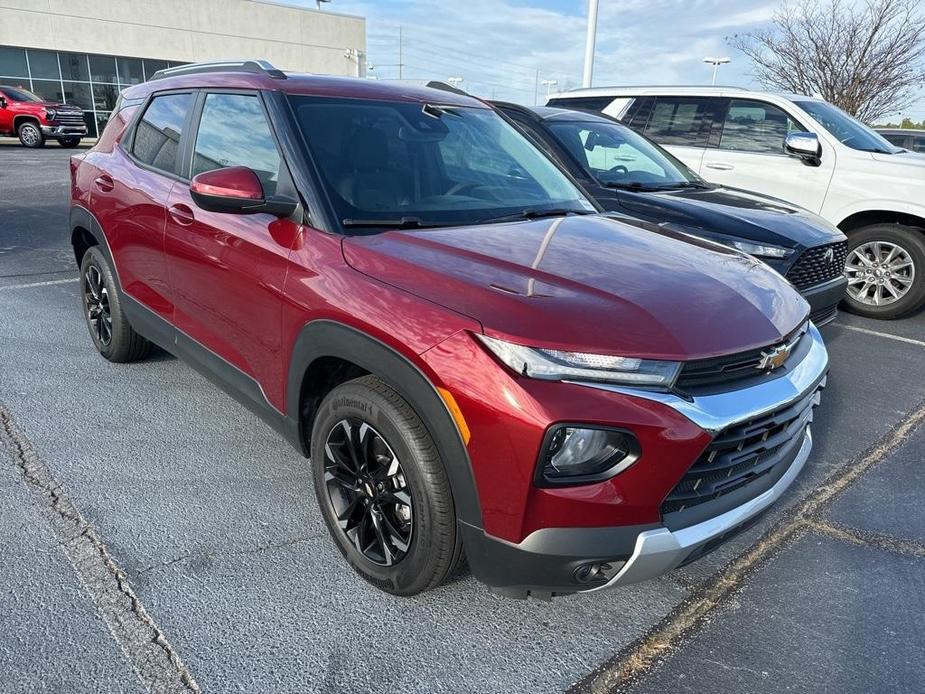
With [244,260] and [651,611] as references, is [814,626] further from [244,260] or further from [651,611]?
[244,260]

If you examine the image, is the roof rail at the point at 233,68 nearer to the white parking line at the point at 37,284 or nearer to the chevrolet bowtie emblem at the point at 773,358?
the chevrolet bowtie emblem at the point at 773,358

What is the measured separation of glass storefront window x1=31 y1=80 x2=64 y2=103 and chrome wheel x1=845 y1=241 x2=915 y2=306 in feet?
109

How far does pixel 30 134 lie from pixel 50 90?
9.60 meters

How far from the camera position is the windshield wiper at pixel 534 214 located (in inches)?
115

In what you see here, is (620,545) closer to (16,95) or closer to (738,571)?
(738,571)

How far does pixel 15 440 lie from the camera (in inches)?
136

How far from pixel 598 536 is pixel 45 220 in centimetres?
992

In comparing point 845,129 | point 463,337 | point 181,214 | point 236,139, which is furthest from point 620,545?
point 845,129

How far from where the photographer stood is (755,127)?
6.98 m

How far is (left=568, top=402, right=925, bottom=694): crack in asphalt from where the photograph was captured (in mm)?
2189

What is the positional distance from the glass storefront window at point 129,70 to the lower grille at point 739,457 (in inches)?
1423

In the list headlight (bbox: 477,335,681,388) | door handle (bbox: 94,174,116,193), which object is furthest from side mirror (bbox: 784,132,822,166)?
door handle (bbox: 94,174,116,193)

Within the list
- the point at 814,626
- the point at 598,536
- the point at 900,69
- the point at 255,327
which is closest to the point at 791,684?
the point at 814,626

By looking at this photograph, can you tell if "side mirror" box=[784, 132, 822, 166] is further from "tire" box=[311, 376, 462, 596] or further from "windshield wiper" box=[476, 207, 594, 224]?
"tire" box=[311, 376, 462, 596]
